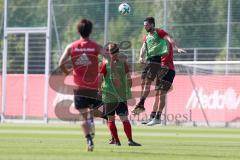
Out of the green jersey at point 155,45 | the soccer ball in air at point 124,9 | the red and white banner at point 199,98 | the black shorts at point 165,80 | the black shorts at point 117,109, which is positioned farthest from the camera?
the red and white banner at point 199,98

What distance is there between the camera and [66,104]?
119 ft

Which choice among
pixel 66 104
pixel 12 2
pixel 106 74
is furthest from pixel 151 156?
pixel 12 2

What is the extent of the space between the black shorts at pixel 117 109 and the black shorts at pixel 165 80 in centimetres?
254

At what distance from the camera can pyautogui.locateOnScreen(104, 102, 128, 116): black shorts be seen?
19.5 m

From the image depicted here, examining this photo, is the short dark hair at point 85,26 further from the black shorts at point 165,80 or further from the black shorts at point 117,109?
the black shorts at point 165,80

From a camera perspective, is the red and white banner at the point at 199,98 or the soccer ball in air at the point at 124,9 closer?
the soccer ball in air at the point at 124,9

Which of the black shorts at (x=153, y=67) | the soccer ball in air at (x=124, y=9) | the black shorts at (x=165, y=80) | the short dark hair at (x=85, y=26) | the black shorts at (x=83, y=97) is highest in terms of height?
the soccer ball in air at (x=124, y=9)

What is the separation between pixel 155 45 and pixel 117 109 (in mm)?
2834

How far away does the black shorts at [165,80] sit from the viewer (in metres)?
21.9

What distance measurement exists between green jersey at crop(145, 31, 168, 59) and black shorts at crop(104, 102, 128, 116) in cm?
250

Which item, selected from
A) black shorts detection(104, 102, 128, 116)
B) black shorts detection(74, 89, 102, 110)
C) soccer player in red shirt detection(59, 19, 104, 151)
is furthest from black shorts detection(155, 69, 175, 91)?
black shorts detection(74, 89, 102, 110)

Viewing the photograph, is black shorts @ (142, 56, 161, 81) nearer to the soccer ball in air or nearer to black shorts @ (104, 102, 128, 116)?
black shorts @ (104, 102, 128, 116)

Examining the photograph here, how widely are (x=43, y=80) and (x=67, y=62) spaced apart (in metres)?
22.2

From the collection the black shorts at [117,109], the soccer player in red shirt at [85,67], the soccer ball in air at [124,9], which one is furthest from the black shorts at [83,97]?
the soccer ball in air at [124,9]
